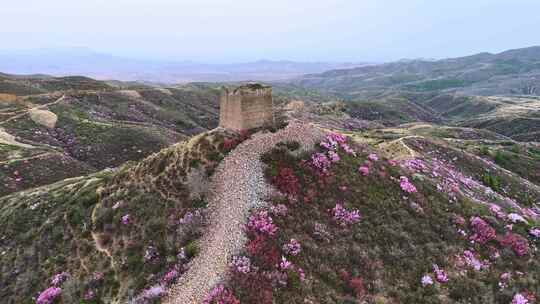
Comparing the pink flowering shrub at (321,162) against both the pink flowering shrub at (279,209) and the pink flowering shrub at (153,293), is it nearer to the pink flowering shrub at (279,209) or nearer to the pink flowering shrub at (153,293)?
the pink flowering shrub at (279,209)

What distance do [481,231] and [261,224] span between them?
1756cm

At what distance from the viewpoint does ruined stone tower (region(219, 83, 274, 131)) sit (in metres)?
26.1

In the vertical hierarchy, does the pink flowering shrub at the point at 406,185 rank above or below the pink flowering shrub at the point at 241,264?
above

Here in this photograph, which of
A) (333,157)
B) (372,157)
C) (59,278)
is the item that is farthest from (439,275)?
(59,278)

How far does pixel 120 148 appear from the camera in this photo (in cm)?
6762

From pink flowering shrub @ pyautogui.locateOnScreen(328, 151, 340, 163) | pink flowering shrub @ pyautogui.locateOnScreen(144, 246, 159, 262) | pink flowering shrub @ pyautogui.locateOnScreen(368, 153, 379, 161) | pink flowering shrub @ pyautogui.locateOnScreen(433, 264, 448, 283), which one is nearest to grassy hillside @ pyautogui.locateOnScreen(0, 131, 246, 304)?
pink flowering shrub @ pyautogui.locateOnScreen(144, 246, 159, 262)

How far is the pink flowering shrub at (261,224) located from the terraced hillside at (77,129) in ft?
136

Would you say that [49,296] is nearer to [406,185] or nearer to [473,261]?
[406,185]

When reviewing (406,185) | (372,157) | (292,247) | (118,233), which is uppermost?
(372,157)

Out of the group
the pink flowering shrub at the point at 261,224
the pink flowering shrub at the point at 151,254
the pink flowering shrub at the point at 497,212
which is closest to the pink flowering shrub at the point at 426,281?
the pink flowering shrub at the point at 261,224

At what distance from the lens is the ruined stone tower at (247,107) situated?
26.1 m

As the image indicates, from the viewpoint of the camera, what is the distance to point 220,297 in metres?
15.3

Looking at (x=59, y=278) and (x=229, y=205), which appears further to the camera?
(x=59, y=278)

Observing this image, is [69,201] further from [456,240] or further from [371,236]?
[456,240]
